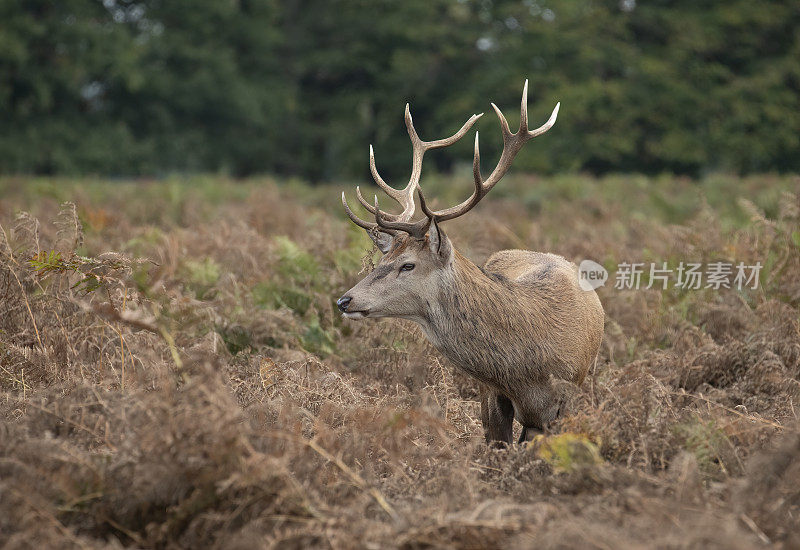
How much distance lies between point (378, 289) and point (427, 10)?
2932 centimetres

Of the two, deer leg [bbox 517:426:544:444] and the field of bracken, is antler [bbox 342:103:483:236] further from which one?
deer leg [bbox 517:426:544:444]

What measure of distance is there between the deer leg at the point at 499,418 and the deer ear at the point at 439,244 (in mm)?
835

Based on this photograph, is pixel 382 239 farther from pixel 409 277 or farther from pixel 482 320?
pixel 482 320

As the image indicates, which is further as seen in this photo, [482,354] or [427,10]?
[427,10]

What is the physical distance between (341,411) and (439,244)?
102cm

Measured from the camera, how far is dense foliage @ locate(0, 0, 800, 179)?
28.3 m

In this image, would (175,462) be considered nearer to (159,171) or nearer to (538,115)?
(538,115)

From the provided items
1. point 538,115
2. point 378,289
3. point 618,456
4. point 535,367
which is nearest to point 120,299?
point 378,289

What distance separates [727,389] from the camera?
5676mm

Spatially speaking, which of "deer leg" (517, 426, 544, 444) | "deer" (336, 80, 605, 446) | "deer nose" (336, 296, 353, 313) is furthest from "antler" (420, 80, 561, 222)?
"deer leg" (517, 426, 544, 444)

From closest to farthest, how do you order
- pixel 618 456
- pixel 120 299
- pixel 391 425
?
pixel 391 425 → pixel 618 456 → pixel 120 299

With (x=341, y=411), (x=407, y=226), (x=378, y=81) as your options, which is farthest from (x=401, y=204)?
(x=378, y=81)

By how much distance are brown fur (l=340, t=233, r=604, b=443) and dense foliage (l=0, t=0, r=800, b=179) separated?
77.4ft

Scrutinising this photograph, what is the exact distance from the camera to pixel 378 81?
3334 centimetres
